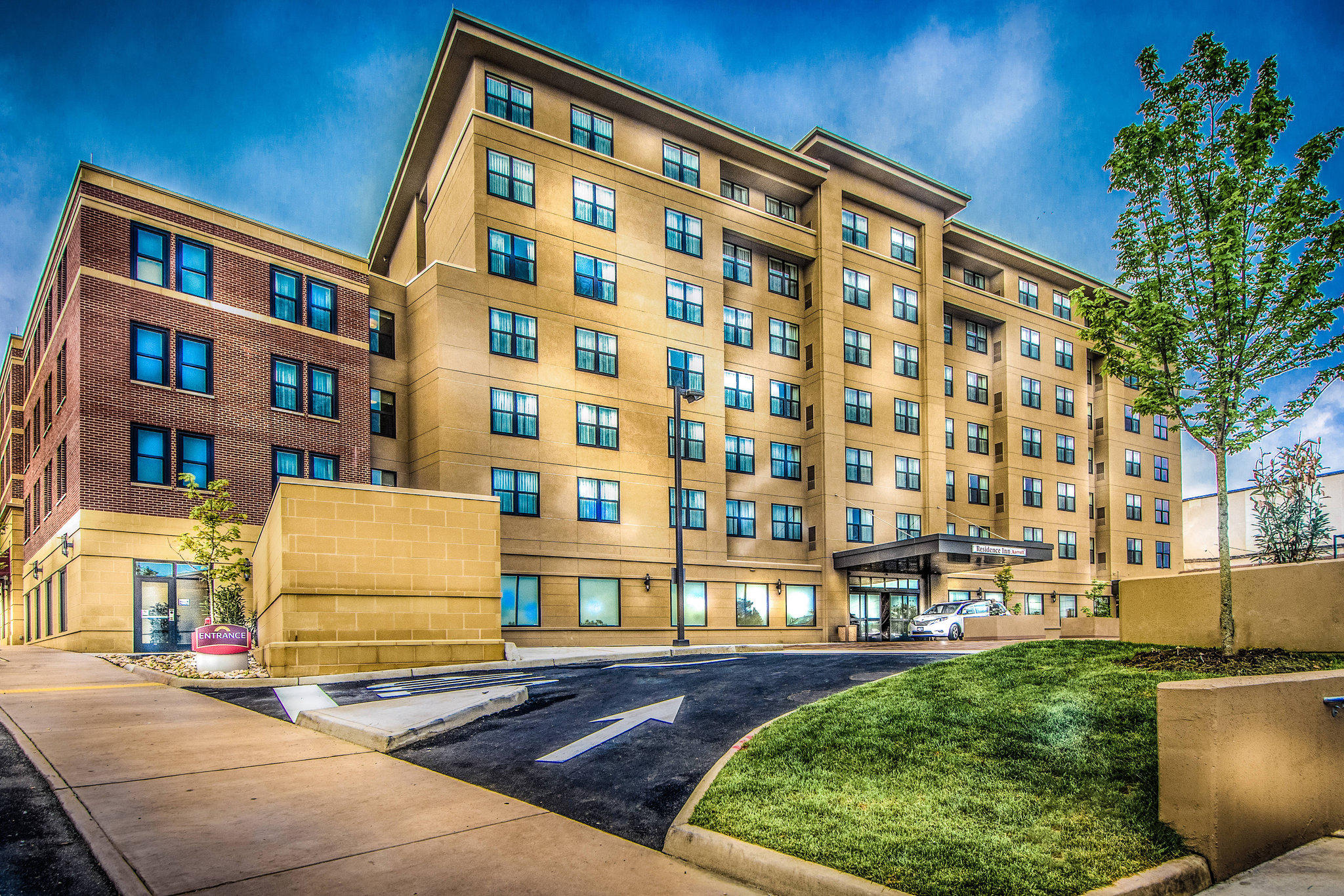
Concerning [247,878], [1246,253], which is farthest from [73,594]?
[1246,253]

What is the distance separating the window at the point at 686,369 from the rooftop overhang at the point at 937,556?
1033 centimetres

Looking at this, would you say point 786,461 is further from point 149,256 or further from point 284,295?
point 149,256

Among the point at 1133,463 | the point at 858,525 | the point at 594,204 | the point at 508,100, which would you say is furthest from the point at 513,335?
the point at 1133,463

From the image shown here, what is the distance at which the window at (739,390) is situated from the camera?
3550cm

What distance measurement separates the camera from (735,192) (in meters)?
37.6

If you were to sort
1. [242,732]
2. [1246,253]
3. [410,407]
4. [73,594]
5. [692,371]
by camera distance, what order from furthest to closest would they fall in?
[692,371] → [410,407] → [73,594] → [1246,253] → [242,732]

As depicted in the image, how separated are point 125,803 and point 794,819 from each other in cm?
533

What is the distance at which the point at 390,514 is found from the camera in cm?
1739

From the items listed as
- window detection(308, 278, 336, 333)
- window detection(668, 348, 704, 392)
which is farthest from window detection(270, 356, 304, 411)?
window detection(668, 348, 704, 392)

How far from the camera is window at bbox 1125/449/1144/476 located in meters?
50.5

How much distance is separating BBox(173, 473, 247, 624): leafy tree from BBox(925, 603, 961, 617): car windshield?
24.4m

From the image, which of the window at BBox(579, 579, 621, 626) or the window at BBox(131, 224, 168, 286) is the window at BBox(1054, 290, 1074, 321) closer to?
the window at BBox(579, 579, 621, 626)

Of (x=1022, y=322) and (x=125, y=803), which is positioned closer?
(x=125, y=803)

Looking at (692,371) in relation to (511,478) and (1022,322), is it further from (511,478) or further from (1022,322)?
(1022,322)
